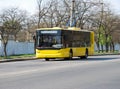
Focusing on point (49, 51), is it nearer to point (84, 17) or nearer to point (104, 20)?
point (84, 17)

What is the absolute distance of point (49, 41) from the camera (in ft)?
115

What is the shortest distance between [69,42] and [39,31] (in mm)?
3211

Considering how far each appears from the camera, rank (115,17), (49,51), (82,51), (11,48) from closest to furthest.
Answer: (49,51), (82,51), (11,48), (115,17)

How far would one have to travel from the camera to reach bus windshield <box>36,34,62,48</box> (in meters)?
34.8

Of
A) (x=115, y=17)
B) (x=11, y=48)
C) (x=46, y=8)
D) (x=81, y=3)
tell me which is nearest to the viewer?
(x=11, y=48)

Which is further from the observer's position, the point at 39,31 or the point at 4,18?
the point at 4,18

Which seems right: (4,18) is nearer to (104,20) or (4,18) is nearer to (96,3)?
(96,3)

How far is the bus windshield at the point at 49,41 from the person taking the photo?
34.8 metres

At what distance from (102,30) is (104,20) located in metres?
2.72

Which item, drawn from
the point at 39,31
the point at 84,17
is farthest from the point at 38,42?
the point at 84,17

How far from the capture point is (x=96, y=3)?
6600 centimetres

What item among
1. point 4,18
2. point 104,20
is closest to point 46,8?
point 4,18

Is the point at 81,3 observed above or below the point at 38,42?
above

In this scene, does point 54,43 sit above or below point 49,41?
below
